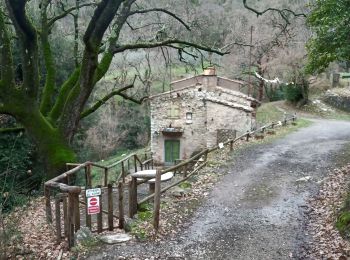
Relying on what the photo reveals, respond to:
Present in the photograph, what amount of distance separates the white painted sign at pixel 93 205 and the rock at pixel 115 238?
0.51 metres

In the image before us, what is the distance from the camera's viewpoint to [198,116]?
24.0m

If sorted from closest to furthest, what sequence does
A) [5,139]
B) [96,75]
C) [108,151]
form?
[96,75]
[5,139]
[108,151]

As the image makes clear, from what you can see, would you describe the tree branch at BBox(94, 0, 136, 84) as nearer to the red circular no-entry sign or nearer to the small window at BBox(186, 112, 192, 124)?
the red circular no-entry sign

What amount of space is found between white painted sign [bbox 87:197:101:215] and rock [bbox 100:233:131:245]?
1.67 ft

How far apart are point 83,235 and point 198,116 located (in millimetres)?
17472

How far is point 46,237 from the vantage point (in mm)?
7539

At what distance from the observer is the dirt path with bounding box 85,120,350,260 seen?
23.0 ft

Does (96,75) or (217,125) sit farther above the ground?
(96,75)

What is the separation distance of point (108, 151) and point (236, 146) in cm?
1487

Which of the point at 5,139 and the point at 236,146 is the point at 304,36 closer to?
the point at 236,146

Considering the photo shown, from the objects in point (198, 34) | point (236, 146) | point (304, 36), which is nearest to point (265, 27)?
point (304, 36)

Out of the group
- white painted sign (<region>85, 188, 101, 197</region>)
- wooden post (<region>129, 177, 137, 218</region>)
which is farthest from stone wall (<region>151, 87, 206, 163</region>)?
white painted sign (<region>85, 188, 101, 197</region>)

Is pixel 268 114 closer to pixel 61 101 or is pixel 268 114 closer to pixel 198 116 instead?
pixel 198 116

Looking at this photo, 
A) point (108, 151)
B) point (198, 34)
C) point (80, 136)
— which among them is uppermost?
point (198, 34)
